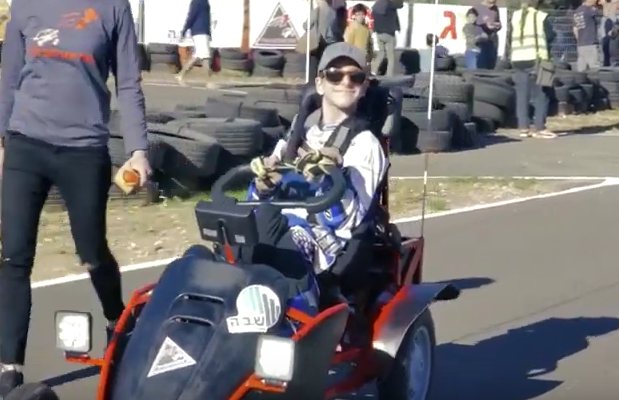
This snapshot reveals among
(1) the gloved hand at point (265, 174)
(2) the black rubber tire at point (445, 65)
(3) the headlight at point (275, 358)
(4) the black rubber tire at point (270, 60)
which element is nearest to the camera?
(3) the headlight at point (275, 358)

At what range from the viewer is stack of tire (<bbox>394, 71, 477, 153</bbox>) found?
1579 cm

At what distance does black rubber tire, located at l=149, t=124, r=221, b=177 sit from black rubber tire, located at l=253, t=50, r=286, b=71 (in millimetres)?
16534

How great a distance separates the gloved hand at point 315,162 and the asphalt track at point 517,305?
1428mm

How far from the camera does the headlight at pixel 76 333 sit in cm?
467

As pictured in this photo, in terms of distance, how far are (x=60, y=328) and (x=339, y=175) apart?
1141 millimetres

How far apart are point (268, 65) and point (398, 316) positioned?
2296 cm

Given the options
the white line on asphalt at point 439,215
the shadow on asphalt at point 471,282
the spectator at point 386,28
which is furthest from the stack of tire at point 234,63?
the shadow on asphalt at point 471,282

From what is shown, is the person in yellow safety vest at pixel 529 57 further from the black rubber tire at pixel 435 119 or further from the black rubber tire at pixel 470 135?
the black rubber tire at pixel 435 119

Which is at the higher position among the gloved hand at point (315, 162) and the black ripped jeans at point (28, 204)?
the gloved hand at point (315, 162)

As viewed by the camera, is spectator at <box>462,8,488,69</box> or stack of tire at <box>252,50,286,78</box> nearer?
spectator at <box>462,8,488,69</box>

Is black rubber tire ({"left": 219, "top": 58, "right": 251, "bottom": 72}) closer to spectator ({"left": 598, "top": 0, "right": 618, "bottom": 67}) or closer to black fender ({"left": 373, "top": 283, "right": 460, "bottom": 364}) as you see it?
spectator ({"left": 598, "top": 0, "right": 618, "bottom": 67})

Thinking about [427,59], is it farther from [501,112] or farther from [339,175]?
[339,175]

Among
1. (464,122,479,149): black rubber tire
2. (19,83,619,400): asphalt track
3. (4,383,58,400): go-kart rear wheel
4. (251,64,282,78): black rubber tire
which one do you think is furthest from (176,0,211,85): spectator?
(4,383,58,400): go-kart rear wheel

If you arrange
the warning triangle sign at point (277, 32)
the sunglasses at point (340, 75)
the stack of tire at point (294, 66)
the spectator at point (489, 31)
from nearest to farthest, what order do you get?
the sunglasses at point (340, 75) → the spectator at point (489, 31) → the stack of tire at point (294, 66) → the warning triangle sign at point (277, 32)
